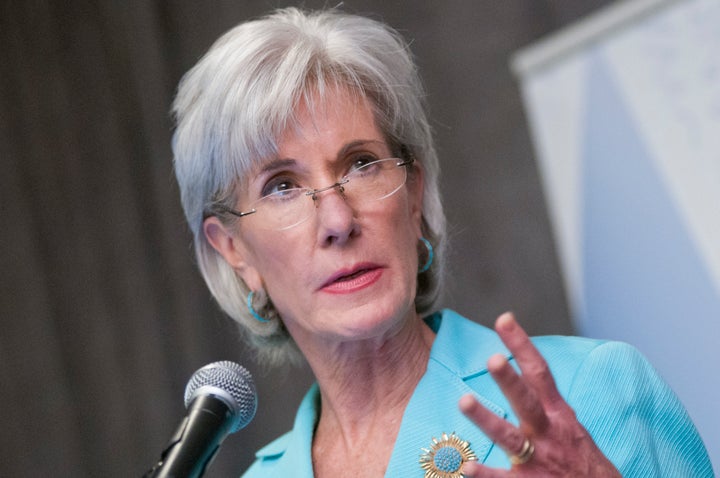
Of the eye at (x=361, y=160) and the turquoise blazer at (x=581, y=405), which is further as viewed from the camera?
the eye at (x=361, y=160)

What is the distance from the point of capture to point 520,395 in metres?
1.37

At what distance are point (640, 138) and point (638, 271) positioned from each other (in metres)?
0.45

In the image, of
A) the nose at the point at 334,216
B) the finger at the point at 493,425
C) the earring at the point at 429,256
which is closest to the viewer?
the finger at the point at 493,425

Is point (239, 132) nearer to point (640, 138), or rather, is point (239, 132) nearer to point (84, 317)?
point (640, 138)

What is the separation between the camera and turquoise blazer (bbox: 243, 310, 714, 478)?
66.4 inches

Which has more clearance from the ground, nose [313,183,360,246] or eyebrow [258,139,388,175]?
eyebrow [258,139,388,175]

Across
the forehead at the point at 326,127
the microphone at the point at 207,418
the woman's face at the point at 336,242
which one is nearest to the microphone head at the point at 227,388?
the microphone at the point at 207,418

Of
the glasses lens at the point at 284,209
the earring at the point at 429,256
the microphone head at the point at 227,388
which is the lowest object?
the microphone head at the point at 227,388

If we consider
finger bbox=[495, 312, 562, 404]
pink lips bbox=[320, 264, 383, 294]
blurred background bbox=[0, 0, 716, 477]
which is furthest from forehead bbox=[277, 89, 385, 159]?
blurred background bbox=[0, 0, 716, 477]

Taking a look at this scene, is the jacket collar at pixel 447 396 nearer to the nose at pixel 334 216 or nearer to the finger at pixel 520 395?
the nose at pixel 334 216

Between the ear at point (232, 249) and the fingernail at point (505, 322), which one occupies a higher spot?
the ear at point (232, 249)

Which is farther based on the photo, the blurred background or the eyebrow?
the blurred background

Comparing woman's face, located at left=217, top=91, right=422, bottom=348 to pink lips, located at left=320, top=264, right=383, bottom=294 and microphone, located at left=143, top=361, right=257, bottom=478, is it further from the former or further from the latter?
microphone, located at left=143, top=361, right=257, bottom=478

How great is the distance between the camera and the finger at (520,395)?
133 cm
